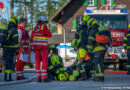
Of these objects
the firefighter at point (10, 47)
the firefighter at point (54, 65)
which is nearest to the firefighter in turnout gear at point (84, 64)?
the firefighter at point (54, 65)

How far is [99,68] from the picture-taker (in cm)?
910

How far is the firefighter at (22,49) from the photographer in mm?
9617

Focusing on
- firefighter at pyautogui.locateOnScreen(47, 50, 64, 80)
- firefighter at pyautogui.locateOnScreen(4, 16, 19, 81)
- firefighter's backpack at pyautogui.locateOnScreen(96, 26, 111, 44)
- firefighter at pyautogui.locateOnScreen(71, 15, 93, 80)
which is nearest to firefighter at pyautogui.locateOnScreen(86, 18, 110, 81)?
firefighter's backpack at pyautogui.locateOnScreen(96, 26, 111, 44)

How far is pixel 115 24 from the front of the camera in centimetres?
1619

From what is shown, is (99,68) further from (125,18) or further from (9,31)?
(125,18)

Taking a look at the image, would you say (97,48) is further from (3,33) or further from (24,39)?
(3,33)

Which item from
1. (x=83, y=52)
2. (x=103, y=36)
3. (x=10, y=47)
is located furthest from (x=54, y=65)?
(x=103, y=36)

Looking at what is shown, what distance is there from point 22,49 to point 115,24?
762 centimetres

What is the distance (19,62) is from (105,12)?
7.79 m

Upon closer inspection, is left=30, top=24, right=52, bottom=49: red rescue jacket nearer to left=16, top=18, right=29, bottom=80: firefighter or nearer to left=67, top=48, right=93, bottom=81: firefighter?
left=16, top=18, right=29, bottom=80: firefighter

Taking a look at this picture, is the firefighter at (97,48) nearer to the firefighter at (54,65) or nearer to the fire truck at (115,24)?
the firefighter at (54,65)

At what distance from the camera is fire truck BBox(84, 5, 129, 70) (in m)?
14.7

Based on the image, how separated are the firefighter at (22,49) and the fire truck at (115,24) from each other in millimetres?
5656

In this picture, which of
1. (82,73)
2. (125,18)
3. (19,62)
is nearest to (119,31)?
(125,18)
